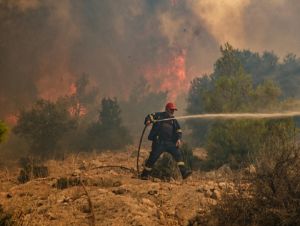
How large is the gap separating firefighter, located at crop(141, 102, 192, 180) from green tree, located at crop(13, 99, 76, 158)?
1283 centimetres

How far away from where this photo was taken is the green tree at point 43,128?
20.7 meters

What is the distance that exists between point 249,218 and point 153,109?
140 feet

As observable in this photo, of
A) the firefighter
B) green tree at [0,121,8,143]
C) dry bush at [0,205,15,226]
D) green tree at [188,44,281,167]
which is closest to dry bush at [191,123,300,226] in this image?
dry bush at [0,205,15,226]

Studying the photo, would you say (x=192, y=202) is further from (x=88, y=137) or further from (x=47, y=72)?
(x=47, y=72)

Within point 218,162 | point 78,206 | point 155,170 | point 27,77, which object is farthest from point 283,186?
point 27,77

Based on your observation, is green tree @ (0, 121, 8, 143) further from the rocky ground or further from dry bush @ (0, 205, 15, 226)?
the rocky ground

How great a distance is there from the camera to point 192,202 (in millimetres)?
5668

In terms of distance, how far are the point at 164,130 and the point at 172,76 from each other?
5273 cm

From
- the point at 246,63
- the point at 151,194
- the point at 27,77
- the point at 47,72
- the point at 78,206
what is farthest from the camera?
the point at 47,72

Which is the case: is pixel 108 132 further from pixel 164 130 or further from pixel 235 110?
pixel 164 130

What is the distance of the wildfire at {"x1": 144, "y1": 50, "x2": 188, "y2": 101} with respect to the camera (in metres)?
58.4

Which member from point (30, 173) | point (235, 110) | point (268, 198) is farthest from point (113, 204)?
point (235, 110)

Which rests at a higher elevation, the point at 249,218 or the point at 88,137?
the point at 88,137

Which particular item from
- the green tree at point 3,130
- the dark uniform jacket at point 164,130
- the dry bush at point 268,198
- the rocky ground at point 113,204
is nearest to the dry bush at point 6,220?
the rocky ground at point 113,204
